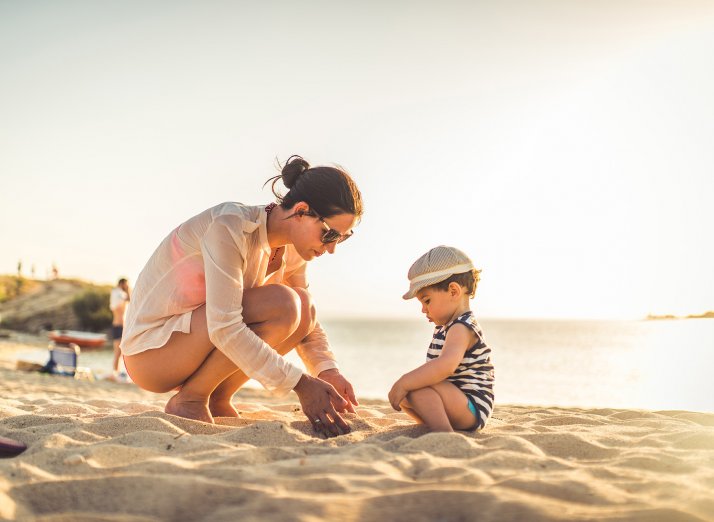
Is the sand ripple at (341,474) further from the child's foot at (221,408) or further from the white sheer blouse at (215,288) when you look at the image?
the child's foot at (221,408)

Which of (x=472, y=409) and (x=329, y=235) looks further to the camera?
(x=329, y=235)

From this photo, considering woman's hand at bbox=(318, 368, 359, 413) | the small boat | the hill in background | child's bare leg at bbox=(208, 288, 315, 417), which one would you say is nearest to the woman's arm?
woman's hand at bbox=(318, 368, 359, 413)

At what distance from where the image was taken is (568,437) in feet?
8.21

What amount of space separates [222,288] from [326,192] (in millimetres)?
701

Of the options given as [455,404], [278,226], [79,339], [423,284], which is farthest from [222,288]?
[79,339]

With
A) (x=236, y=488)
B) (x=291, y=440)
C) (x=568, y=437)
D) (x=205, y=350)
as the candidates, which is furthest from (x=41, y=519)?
(x=568, y=437)

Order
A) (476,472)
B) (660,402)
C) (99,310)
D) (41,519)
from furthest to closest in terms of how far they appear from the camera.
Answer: (99,310)
(660,402)
(476,472)
(41,519)

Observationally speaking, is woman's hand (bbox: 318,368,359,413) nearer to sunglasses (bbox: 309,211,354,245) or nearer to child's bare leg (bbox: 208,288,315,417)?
child's bare leg (bbox: 208,288,315,417)

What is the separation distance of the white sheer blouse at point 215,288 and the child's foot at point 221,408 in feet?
1.71

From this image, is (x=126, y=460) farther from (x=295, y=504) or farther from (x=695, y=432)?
(x=695, y=432)

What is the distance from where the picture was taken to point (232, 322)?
272 cm

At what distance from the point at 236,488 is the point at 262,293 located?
149 centimetres

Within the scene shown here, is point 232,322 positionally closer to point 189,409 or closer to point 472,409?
point 189,409

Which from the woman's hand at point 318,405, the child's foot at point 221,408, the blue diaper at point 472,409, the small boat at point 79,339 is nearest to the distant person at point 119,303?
the small boat at point 79,339
